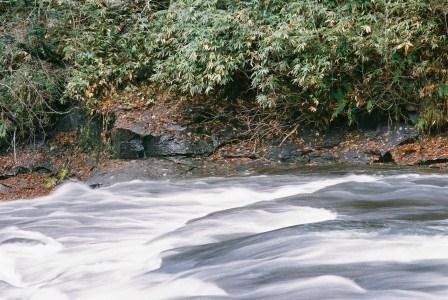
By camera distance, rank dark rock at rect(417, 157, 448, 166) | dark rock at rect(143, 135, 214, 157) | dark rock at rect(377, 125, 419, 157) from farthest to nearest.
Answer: dark rock at rect(143, 135, 214, 157), dark rock at rect(377, 125, 419, 157), dark rock at rect(417, 157, 448, 166)

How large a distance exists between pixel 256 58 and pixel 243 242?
420 cm

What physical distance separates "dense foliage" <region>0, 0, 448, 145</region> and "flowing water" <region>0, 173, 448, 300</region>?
1742mm

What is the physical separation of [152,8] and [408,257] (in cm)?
781

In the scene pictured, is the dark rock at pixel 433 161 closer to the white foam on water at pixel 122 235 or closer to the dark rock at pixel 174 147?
the white foam on water at pixel 122 235

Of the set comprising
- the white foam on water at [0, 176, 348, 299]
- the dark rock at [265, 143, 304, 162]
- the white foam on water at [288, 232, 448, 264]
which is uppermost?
the dark rock at [265, 143, 304, 162]

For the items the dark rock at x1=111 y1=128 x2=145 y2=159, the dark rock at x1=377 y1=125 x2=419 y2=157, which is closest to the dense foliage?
the dark rock at x1=377 y1=125 x2=419 y2=157

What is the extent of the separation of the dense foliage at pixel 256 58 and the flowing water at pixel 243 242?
1.74m

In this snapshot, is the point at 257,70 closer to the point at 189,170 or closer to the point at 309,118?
the point at 309,118

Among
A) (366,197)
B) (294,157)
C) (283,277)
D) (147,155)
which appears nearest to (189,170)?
(147,155)

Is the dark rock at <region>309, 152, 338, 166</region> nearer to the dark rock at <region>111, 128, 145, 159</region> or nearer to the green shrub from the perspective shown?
the dark rock at <region>111, 128, 145, 159</region>

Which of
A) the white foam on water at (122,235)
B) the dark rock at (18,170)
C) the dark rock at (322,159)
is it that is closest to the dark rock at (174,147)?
the white foam on water at (122,235)

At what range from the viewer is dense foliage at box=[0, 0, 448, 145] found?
771 centimetres

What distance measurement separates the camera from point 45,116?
997 cm

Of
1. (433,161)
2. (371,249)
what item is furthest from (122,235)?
(433,161)
